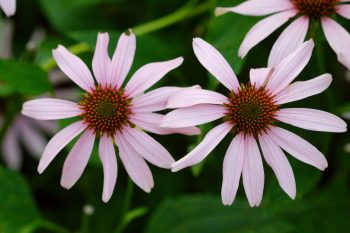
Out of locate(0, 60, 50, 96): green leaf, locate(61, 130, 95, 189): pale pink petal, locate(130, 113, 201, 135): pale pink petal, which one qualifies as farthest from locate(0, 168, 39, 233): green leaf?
locate(130, 113, 201, 135): pale pink petal

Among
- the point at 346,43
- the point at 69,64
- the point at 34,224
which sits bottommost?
the point at 34,224

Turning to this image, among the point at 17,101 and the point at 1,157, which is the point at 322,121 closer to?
the point at 17,101

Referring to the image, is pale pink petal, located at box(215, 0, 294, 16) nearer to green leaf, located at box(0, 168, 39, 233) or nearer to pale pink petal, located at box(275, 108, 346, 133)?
pale pink petal, located at box(275, 108, 346, 133)

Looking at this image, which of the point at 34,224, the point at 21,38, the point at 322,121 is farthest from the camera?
the point at 21,38

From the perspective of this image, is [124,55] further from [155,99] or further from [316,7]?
[316,7]

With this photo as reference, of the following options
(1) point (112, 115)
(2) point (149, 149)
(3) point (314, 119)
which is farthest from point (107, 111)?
(3) point (314, 119)

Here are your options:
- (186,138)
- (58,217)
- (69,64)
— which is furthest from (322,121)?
(58,217)

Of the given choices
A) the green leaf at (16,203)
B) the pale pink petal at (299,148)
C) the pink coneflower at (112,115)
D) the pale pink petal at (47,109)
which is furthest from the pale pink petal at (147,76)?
the green leaf at (16,203)
